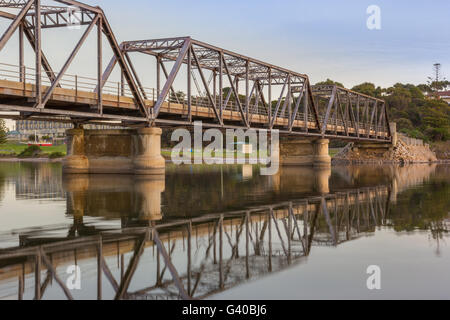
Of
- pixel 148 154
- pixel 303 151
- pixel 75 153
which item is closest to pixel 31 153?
pixel 303 151

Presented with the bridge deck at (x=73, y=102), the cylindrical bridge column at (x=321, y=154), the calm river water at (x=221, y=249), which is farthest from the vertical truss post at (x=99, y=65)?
the cylindrical bridge column at (x=321, y=154)

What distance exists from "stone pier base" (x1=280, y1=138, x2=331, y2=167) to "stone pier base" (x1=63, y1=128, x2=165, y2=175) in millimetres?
33126

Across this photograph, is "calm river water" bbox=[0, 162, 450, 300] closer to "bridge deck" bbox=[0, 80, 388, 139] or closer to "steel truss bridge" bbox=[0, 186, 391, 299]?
"steel truss bridge" bbox=[0, 186, 391, 299]

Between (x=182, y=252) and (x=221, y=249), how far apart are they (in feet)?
3.24

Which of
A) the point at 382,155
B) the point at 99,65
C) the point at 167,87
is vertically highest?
the point at 99,65

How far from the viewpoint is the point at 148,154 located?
124 ft

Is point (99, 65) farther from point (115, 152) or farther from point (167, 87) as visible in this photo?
point (115, 152)

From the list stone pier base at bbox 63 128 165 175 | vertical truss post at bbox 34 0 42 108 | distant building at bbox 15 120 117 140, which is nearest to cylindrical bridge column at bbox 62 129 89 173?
stone pier base at bbox 63 128 165 175

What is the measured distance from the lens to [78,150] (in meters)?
41.2

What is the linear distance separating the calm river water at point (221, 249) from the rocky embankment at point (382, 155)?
71.5 meters

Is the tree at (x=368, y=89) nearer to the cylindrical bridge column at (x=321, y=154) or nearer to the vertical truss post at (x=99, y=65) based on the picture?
the cylindrical bridge column at (x=321, y=154)

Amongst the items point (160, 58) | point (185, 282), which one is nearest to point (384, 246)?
point (185, 282)

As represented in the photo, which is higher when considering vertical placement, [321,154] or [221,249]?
[321,154]
